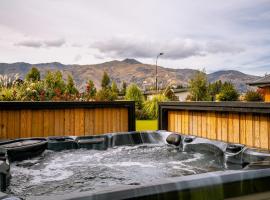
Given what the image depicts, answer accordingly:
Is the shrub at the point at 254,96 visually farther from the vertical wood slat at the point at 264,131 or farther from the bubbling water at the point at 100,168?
the vertical wood slat at the point at 264,131

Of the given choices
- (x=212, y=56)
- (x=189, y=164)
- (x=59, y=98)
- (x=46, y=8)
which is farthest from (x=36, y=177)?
(x=212, y=56)

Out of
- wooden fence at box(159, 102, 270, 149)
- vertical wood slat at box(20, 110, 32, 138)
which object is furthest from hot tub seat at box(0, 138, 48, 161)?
wooden fence at box(159, 102, 270, 149)

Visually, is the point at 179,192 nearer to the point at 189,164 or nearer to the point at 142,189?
the point at 142,189

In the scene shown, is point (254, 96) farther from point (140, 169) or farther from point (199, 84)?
point (140, 169)

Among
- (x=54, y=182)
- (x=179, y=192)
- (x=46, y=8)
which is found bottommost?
(x=54, y=182)

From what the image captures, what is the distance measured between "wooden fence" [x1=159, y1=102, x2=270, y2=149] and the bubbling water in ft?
1.38

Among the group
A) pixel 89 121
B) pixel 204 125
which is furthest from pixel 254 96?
pixel 89 121

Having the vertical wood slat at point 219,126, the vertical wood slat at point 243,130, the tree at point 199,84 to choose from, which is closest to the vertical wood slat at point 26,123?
the vertical wood slat at point 219,126

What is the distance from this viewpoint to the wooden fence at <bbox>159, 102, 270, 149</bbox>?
285 cm

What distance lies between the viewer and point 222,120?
3.42 metres

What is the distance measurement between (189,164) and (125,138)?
1.16m

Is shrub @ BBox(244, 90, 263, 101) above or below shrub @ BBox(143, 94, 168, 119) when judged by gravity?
above

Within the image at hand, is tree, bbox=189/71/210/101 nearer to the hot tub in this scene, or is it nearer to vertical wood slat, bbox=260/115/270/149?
the hot tub

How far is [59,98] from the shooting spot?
634 centimetres
